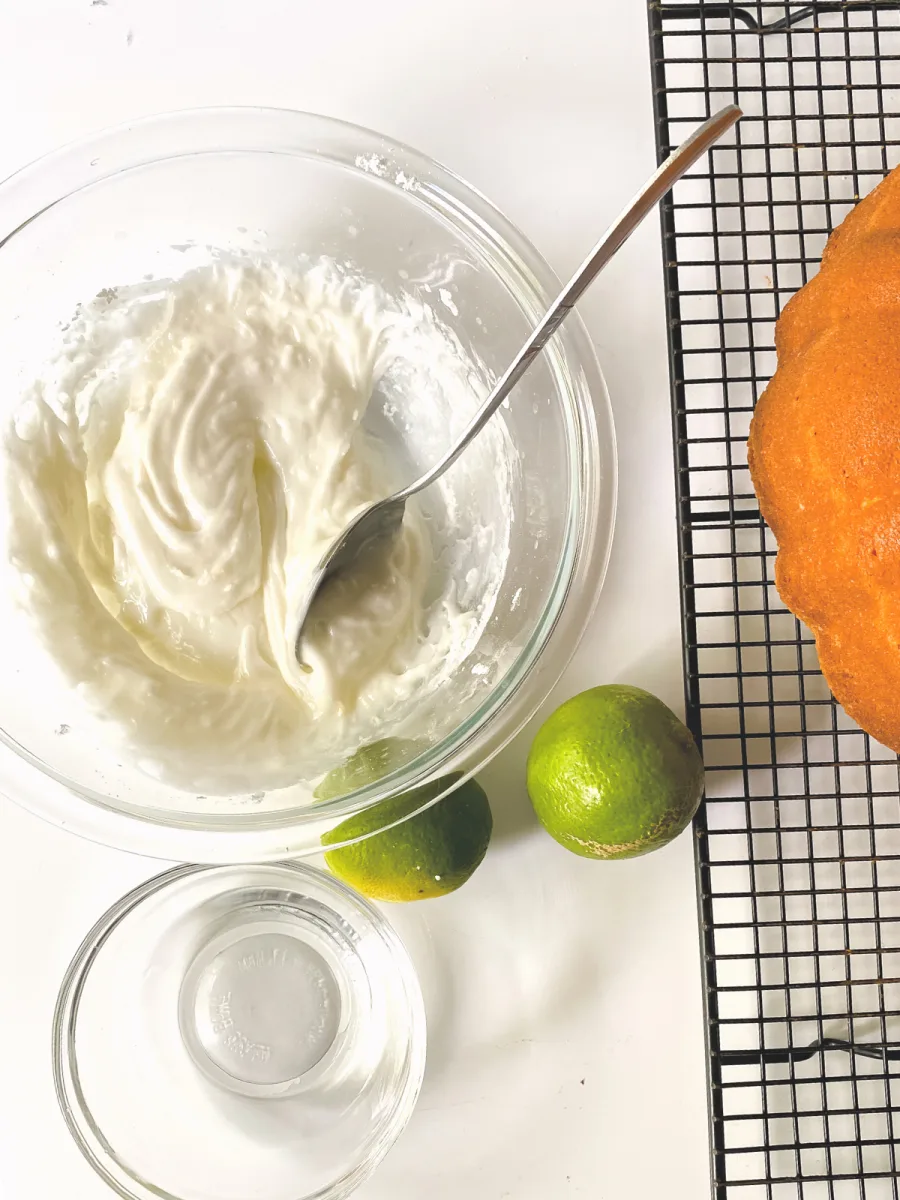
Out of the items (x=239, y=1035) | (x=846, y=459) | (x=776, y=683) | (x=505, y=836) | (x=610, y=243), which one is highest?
(x=610, y=243)

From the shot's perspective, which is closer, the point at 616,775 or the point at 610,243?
the point at 610,243

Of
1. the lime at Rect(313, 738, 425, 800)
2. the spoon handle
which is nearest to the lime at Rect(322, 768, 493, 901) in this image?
the lime at Rect(313, 738, 425, 800)

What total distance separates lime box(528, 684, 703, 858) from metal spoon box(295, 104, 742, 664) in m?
0.20

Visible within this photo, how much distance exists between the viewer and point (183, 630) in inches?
31.7

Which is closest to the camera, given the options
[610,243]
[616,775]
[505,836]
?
[610,243]

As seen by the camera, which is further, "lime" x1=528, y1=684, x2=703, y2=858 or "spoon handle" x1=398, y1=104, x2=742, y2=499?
"lime" x1=528, y1=684, x2=703, y2=858

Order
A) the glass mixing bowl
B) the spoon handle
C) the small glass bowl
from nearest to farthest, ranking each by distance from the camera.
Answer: the spoon handle
the glass mixing bowl
the small glass bowl

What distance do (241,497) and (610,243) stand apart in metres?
0.34

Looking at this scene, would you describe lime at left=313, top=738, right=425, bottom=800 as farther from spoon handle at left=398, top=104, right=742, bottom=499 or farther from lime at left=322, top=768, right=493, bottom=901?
spoon handle at left=398, top=104, right=742, bottom=499

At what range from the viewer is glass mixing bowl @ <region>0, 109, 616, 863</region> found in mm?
747

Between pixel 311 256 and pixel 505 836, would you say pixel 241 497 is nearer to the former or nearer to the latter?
pixel 311 256

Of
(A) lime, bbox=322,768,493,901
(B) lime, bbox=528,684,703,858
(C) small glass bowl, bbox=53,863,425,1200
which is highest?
(B) lime, bbox=528,684,703,858

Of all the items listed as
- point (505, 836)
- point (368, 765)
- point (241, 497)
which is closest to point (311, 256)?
point (241, 497)

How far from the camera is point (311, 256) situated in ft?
2.63
